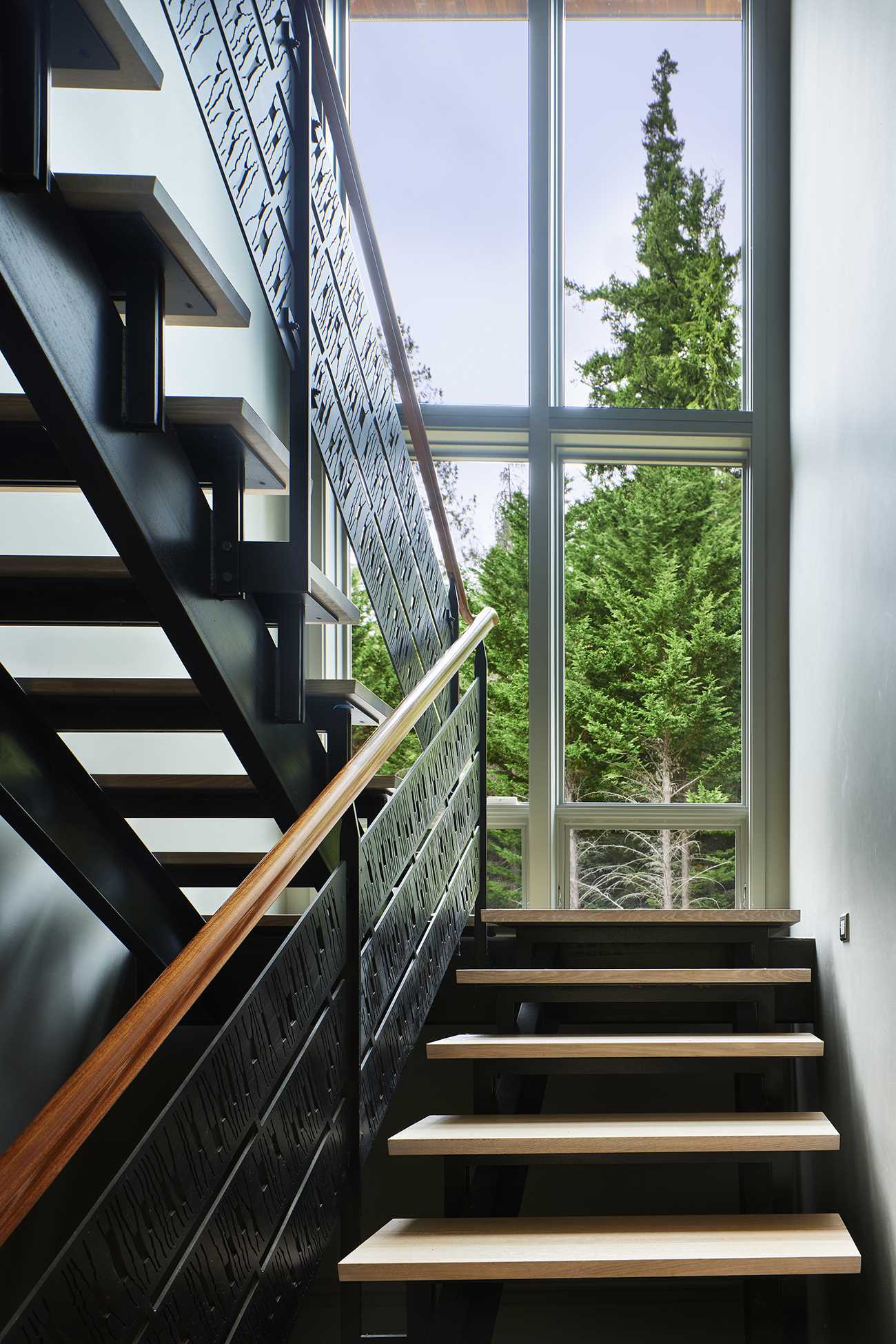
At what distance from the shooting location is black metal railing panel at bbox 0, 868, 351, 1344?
137 cm

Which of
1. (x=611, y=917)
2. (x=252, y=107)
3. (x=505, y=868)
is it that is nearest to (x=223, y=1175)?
(x=252, y=107)

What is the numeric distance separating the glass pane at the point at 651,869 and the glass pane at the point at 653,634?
173mm

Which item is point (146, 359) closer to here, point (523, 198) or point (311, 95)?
point (311, 95)

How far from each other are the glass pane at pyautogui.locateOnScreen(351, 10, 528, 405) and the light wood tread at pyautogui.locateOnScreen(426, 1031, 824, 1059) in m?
3.11

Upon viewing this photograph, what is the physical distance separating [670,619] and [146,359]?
3628 millimetres

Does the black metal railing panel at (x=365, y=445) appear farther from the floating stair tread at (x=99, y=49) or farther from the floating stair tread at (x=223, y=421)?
the floating stair tread at (x=99, y=49)

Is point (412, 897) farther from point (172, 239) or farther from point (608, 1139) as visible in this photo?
point (172, 239)

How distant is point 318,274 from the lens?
2410mm

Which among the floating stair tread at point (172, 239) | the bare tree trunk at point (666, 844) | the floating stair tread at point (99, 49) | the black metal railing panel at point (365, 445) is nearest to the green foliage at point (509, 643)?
the bare tree trunk at point (666, 844)

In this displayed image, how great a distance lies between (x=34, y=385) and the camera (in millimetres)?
1623

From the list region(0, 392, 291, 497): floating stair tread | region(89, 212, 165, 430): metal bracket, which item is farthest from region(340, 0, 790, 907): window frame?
region(89, 212, 165, 430): metal bracket

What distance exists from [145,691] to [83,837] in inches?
21.2

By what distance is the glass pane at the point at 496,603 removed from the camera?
5059 millimetres

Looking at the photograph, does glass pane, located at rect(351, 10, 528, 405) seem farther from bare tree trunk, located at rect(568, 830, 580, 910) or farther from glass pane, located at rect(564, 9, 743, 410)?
bare tree trunk, located at rect(568, 830, 580, 910)
